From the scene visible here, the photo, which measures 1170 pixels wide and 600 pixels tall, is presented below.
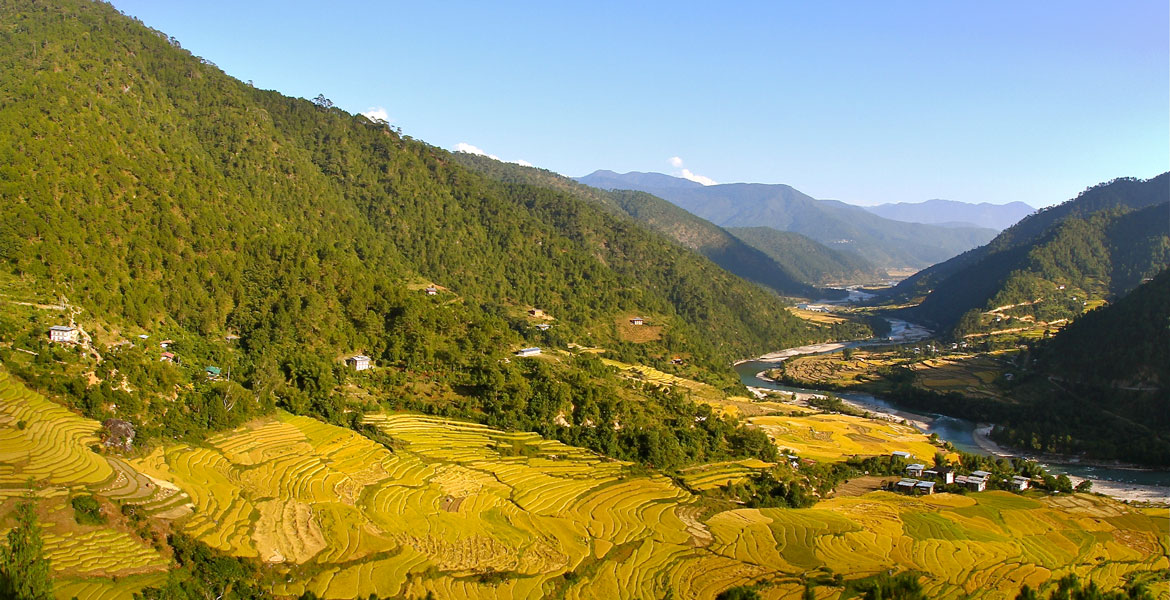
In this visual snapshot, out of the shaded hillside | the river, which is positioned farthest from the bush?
the shaded hillside

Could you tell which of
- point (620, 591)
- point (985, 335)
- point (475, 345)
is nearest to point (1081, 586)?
point (620, 591)

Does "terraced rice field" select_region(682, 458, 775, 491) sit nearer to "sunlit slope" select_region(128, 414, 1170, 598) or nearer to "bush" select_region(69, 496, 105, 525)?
"sunlit slope" select_region(128, 414, 1170, 598)

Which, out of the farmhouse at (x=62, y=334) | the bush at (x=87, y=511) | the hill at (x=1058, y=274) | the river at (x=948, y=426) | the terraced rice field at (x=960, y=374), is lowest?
the river at (x=948, y=426)

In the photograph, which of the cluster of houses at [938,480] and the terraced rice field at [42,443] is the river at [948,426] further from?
the terraced rice field at [42,443]

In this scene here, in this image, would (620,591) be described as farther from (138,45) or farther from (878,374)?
(138,45)

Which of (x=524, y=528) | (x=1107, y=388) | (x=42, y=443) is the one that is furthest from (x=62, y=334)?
(x=1107, y=388)

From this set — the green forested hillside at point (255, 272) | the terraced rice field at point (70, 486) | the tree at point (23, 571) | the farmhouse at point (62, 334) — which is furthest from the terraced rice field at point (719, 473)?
the farmhouse at point (62, 334)

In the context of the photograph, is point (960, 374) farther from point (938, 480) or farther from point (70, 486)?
point (70, 486)
